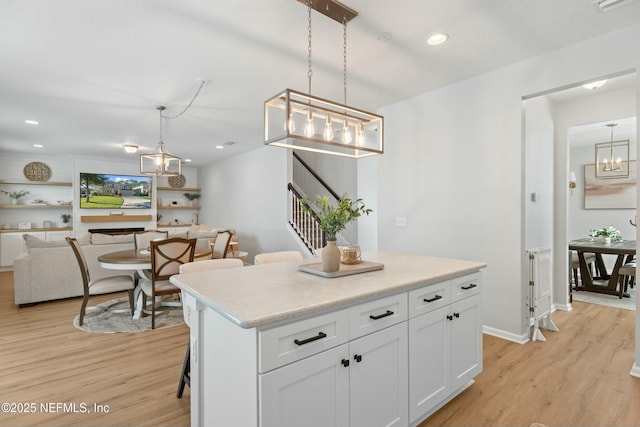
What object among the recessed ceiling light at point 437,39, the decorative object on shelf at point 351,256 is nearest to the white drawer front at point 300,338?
the decorative object on shelf at point 351,256

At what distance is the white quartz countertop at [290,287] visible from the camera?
1.27 metres

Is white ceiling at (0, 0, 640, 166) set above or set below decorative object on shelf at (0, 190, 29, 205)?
above

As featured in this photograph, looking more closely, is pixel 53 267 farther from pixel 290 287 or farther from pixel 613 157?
pixel 613 157

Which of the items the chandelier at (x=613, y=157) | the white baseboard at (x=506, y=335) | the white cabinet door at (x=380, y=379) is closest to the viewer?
the white cabinet door at (x=380, y=379)

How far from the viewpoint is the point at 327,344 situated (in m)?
1.38

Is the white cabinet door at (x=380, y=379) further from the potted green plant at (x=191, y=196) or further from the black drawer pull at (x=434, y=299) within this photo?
the potted green plant at (x=191, y=196)

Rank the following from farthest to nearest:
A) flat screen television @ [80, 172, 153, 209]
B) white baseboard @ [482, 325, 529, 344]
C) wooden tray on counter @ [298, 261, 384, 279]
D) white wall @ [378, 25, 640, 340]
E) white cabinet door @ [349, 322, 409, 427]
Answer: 1. flat screen television @ [80, 172, 153, 209]
2. white baseboard @ [482, 325, 529, 344]
3. white wall @ [378, 25, 640, 340]
4. wooden tray on counter @ [298, 261, 384, 279]
5. white cabinet door @ [349, 322, 409, 427]

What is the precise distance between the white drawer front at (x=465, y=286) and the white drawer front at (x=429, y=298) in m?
0.08

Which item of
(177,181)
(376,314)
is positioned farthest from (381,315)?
(177,181)

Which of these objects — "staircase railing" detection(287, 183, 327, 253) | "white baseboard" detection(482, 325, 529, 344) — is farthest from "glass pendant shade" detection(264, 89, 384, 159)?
"staircase railing" detection(287, 183, 327, 253)

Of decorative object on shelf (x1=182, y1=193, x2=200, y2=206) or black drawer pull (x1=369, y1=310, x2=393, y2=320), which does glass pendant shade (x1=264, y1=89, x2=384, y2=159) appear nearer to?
black drawer pull (x1=369, y1=310, x2=393, y2=320)

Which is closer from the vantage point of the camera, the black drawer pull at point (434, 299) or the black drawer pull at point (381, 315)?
the black drawer pull at point (381, 315)

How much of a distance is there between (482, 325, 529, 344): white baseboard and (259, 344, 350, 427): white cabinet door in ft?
8.14

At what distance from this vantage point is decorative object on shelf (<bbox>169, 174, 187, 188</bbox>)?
9334mm
